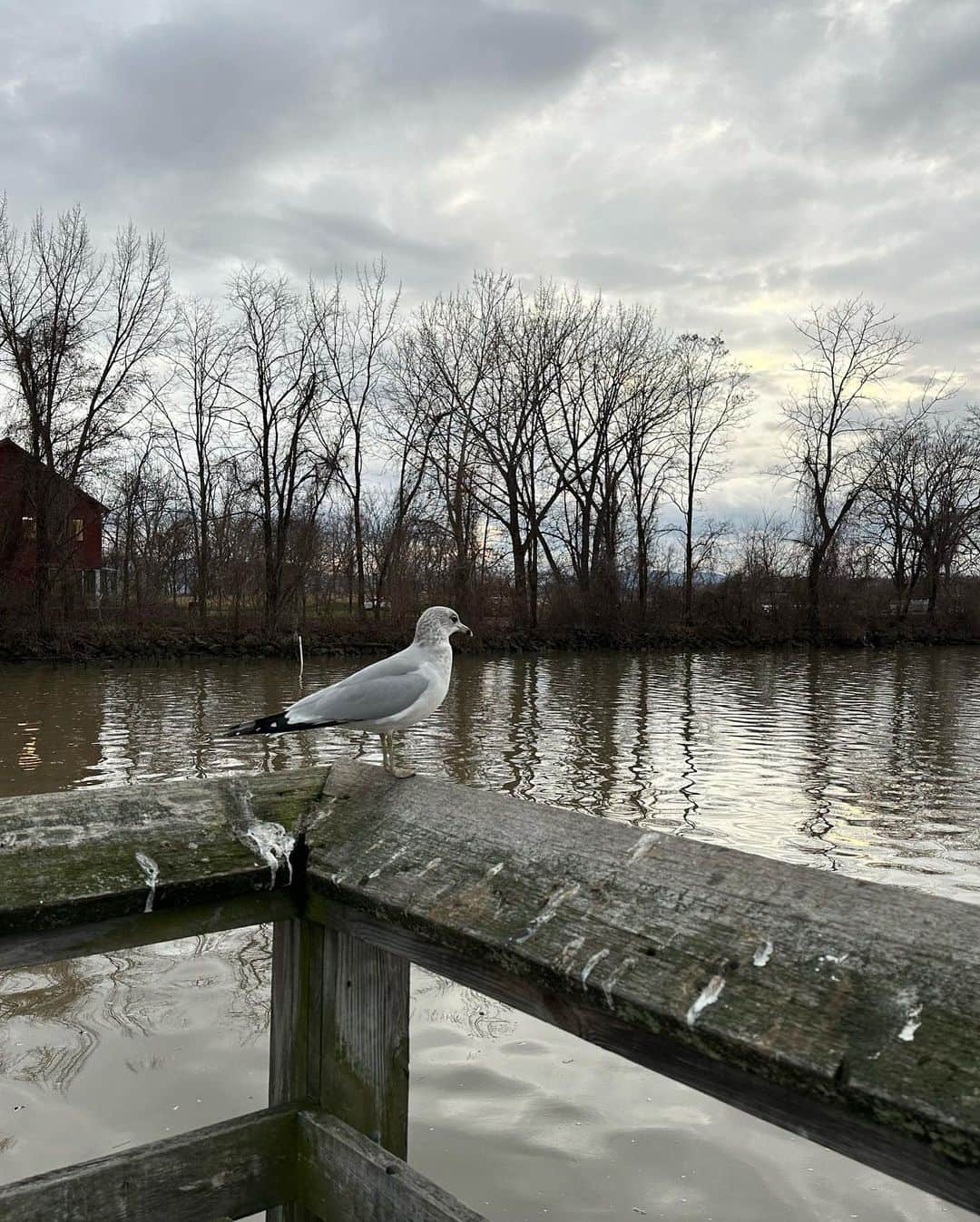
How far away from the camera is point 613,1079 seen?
14.1 ft

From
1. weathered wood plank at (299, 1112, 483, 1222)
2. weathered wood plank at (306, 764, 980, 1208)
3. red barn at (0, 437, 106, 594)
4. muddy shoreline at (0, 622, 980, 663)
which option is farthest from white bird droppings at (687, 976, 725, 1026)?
red barn at (0, 437, 106, 594)

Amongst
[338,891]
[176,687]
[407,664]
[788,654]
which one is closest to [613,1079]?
[407,664]

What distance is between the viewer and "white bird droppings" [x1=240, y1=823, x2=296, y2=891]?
1489 millimetres

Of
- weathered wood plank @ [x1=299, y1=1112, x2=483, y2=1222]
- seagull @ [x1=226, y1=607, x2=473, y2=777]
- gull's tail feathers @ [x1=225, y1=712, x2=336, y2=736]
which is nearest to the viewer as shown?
weathered wood plank @ [x1=299, y1=1112, x2=483, y2=1222]

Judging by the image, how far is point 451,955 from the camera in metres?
1.33

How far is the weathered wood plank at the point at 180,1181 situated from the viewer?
1.32 m

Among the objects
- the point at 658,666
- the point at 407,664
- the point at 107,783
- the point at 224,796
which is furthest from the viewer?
the point at 658,666

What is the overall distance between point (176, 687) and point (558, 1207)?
64.0ft

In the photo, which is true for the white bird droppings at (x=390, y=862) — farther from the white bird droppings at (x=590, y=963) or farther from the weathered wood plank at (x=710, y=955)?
the white bird droppings at (x=590, y=963)

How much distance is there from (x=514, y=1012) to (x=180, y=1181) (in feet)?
12.4

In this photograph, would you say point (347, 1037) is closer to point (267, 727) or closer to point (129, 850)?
point (129, 850)

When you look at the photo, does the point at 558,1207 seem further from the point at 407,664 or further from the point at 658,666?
the point at 658,666

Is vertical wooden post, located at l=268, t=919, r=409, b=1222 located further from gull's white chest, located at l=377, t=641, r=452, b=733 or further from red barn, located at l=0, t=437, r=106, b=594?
red barn, located at l=0, t=437, r=106, b=594

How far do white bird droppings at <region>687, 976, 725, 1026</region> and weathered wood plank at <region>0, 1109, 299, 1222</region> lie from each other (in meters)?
0.74
